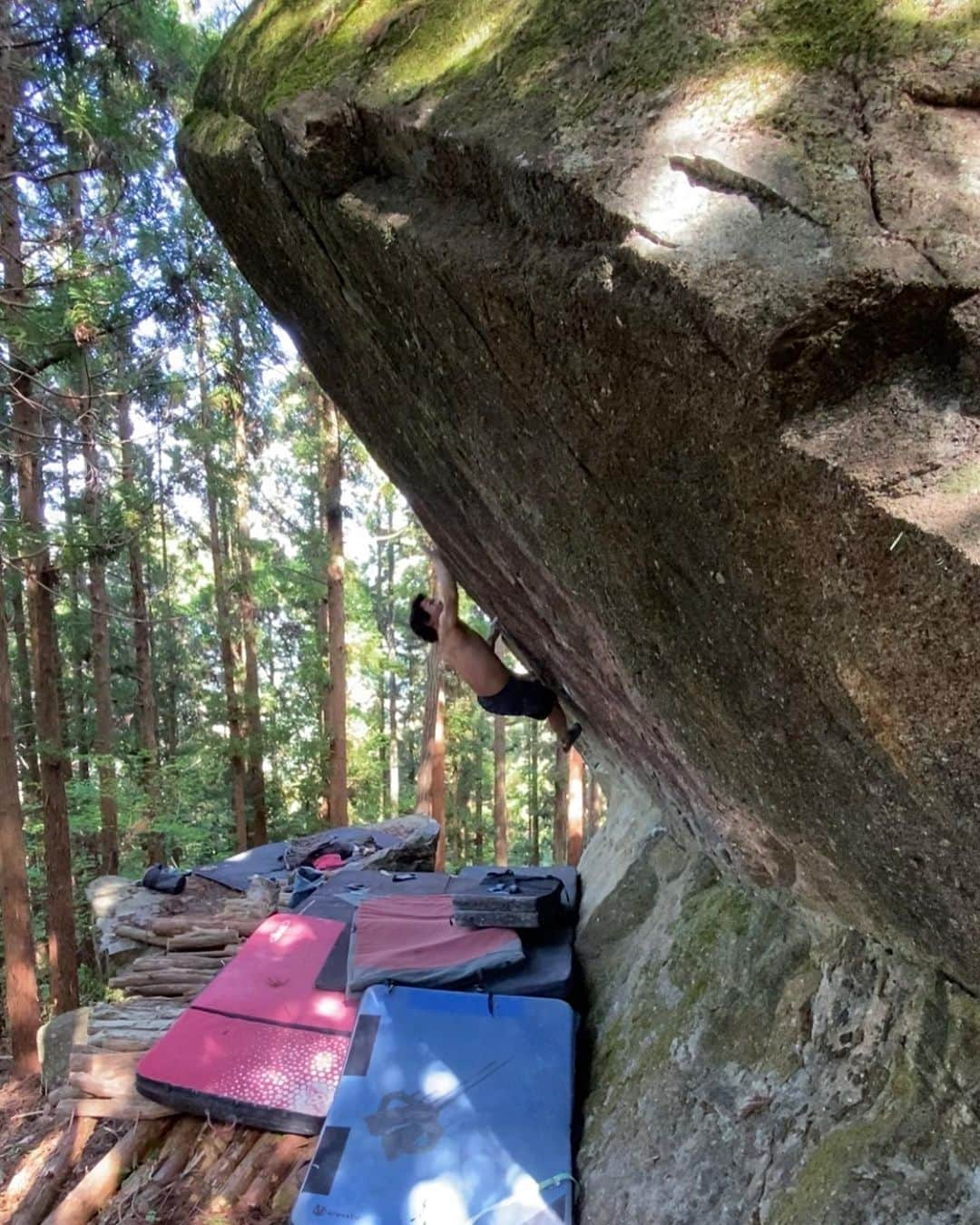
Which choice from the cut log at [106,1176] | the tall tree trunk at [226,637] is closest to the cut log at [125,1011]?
the cut log at [106,1176]

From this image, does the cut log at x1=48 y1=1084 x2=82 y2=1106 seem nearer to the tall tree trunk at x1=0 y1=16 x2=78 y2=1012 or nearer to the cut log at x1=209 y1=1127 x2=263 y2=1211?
the cut log at x1=209 y1=1127 x2=263 y2=1211

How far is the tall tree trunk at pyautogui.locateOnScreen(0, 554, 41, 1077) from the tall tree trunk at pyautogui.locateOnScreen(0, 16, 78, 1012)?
48.2 inches

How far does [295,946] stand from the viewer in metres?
5.15

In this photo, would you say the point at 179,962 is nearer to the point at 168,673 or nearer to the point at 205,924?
the point at 205,924

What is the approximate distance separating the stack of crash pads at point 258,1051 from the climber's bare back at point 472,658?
2.18 m

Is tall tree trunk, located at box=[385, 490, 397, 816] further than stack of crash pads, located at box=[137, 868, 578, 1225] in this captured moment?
Yes

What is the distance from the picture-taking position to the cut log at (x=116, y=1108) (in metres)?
4.02

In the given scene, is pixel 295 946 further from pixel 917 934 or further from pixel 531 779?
pixel 531 779

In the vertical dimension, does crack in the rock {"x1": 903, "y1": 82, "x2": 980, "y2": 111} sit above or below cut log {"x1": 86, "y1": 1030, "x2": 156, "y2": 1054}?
above

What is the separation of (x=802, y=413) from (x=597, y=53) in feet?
3.70

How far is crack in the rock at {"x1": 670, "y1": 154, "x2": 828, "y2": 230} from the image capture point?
160cm

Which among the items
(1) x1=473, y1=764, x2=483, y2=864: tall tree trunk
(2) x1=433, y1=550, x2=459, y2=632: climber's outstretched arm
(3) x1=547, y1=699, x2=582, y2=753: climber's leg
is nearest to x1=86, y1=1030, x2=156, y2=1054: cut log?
(2) x1=433, y1=550, x2=459, y2=632: climber's outstretched arm

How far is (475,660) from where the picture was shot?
17.4 feet

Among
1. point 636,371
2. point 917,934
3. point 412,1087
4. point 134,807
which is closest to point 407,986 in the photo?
point 412,1087
